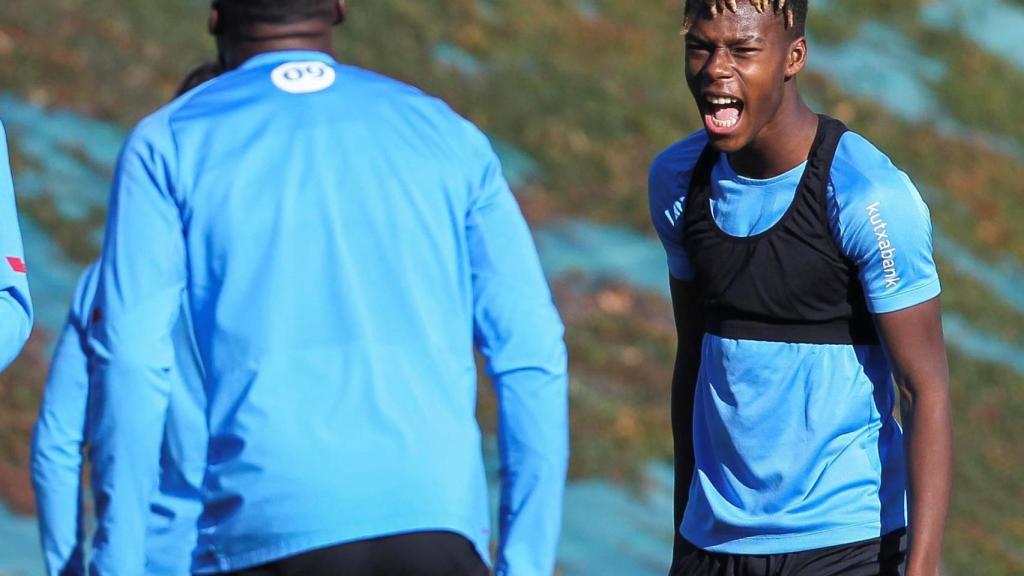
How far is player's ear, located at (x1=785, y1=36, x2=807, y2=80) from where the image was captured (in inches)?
158

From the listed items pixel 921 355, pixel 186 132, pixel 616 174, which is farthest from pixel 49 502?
pixel 616 174

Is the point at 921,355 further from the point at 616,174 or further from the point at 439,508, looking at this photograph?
the point at 616,174

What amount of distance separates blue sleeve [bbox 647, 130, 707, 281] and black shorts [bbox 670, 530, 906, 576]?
2.22 feet

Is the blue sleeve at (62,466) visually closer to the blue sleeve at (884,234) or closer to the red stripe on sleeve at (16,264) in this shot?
the red stripe on sleeve at (16,264)

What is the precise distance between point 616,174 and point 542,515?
9.72 m

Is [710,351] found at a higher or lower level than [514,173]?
higher

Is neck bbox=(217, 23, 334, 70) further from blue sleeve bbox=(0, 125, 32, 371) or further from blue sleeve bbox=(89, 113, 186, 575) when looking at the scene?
blue sleeve bbox=(0, 125, 32, 371)

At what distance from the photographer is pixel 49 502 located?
3703 mm

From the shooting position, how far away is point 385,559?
3303 millimetres

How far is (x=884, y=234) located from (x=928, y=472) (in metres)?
0.50

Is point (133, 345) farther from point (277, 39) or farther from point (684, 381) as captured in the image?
point (684, 381)

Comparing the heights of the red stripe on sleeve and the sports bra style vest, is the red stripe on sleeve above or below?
above

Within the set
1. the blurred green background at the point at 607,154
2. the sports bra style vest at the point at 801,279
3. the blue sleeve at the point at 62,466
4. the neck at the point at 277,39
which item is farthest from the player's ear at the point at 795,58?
the blurred green background at the point at 607,154

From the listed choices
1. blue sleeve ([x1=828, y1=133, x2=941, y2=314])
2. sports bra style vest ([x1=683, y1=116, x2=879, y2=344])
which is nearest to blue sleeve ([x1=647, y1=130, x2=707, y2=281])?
sports bra style vest ([x1=683, y1=116, x2=879, y2=344])
